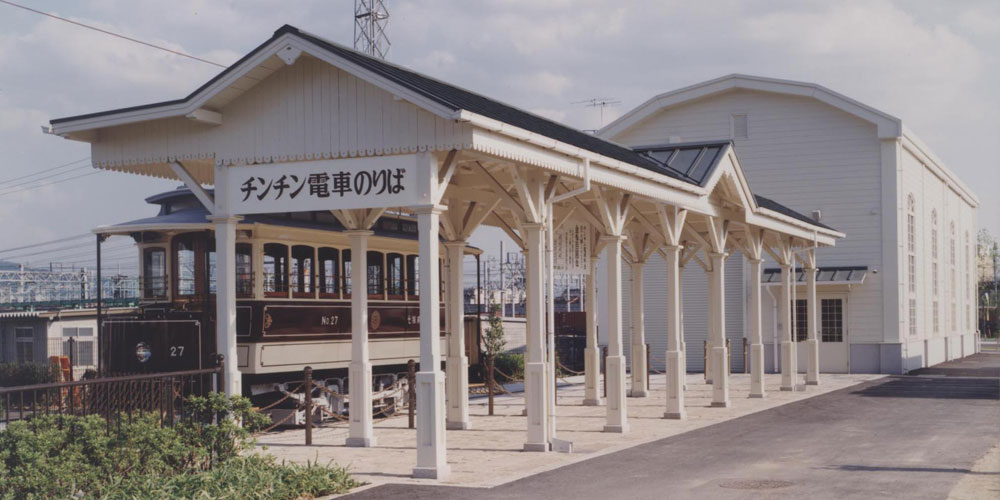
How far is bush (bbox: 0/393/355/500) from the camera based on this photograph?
30.0 ft

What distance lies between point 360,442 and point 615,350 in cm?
413

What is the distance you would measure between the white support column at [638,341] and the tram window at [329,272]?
6730 mm

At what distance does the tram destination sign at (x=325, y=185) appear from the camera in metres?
11.9

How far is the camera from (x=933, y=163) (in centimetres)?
3684

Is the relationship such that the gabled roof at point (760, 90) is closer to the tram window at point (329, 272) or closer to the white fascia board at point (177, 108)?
the tram window at point (329, 272)

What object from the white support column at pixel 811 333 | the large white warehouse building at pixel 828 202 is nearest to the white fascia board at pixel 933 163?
the large white warehouse building at pixel 828 202

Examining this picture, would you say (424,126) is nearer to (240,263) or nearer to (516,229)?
(240,263)

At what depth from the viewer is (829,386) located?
26.3 m

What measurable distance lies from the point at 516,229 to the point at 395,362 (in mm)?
3512

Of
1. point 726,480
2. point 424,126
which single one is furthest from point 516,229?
point 726,480

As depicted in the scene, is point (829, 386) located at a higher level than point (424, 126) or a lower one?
lower

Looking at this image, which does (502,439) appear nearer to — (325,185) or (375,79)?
(325,185)

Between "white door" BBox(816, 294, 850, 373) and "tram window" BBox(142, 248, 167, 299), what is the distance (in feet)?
68.0

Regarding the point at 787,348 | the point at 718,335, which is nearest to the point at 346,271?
the point at 718,335
